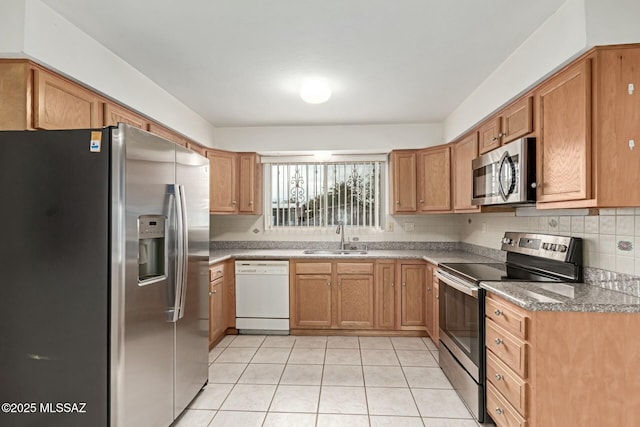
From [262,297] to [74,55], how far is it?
2.75 meters

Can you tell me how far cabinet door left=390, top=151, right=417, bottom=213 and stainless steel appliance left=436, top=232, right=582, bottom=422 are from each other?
1.23 metres

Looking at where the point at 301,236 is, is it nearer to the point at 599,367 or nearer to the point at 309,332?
the point at 309,332

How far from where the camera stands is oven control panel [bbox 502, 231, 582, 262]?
7.02ft

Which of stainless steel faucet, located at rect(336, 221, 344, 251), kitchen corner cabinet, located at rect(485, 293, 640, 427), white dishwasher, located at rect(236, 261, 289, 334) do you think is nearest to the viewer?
kitchen corner cabinet, located at rect(485, 293, 640, 427)

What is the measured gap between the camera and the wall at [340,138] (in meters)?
4.15

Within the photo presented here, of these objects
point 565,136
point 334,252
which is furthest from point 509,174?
point 334,252

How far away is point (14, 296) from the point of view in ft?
5.34

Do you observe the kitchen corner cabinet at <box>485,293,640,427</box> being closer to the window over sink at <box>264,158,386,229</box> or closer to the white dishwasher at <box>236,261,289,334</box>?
the white dishwasher at <box>236,261,289,334</box>

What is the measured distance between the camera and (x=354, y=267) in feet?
12.5

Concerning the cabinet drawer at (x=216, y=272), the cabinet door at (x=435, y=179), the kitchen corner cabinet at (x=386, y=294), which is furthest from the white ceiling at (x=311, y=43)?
the kitchen corner cabinet at (x=386, y=294)

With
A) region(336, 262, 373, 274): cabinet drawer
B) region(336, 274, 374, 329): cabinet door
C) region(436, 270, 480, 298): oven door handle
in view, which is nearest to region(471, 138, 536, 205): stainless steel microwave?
region(436, 270, 480, 298): oven door handle

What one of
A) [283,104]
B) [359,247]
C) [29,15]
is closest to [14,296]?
[29,15]

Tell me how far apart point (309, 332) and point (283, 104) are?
246 cm

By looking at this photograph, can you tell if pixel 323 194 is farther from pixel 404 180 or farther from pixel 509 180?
pixel 509 180
